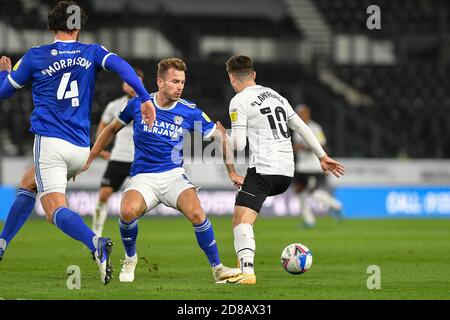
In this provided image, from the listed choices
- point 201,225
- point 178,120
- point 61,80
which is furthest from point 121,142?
point 61,80

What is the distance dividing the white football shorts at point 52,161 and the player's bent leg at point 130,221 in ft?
2.51

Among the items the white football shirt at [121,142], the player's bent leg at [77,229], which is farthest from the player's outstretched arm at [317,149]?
the white football shirt at [121,142]

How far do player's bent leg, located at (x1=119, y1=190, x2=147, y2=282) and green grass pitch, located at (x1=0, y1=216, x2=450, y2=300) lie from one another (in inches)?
7.1

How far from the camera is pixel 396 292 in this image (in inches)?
338

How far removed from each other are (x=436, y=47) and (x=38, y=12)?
12705 millimetres

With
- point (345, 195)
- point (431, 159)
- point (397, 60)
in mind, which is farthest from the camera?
point (397, 60)

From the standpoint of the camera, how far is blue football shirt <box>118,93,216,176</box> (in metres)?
9.55

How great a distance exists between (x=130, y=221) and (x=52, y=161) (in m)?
1.03

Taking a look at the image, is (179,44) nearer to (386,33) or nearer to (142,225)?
(386,33)

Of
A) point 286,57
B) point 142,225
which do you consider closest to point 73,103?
point 142,225

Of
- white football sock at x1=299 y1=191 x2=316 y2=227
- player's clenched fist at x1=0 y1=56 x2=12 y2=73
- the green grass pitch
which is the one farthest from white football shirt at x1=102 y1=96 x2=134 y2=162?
white football sock at x1=299 y1=191 x2=316 y2=227

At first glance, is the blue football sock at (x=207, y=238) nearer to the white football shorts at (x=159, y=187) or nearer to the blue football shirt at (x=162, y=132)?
the white football shorts at (x=159, y=187)

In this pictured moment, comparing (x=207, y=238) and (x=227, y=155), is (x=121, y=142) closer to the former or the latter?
(x=227, y=155)

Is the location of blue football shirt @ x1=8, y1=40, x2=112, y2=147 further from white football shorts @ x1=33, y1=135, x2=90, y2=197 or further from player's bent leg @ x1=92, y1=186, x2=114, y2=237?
player's bent leg @ x1=92, y1=186, x2=114, y2=237
